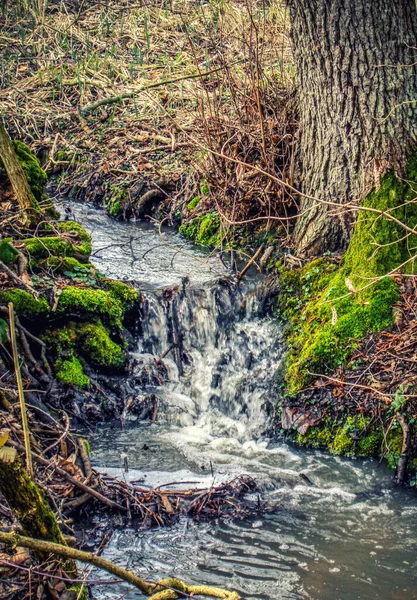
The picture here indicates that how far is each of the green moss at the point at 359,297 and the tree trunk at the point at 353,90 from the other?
0.22m

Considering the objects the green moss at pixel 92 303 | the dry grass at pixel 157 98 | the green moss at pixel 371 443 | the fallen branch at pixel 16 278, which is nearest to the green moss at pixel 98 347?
the green moss at pixel 92 303

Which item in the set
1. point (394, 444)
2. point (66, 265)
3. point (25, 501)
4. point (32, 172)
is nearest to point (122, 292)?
point (66, 265)

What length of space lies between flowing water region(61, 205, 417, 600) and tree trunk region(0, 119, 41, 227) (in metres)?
1.25

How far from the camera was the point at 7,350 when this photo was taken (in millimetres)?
5707

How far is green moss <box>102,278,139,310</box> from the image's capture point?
7409mm

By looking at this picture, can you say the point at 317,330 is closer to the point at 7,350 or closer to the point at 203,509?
the point at 203,509

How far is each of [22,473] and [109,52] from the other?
1114cm

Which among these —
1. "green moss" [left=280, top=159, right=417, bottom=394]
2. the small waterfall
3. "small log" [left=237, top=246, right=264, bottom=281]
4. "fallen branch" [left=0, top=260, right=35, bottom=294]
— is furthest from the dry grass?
"fallen branch" [left=0, top=260, right=35, bottom=294]

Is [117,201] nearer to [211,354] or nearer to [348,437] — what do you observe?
[211,354]

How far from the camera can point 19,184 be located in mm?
7410

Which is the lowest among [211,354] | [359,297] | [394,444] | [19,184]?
[394,444]

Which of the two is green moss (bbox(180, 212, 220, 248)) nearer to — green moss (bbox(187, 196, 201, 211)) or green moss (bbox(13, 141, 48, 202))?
green moss (bbox(187, 196, 201, 211))

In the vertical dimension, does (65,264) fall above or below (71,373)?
above

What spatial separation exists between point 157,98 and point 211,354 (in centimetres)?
607
